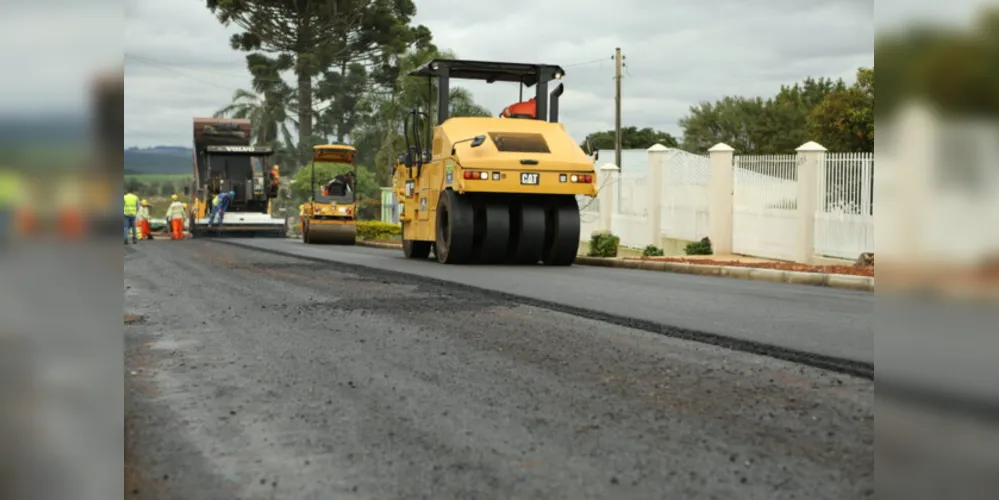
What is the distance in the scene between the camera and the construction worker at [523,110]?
17.5 m

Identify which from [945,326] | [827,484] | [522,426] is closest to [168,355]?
[522,426]

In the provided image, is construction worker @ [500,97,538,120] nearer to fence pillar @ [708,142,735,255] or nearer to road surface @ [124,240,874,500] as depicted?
fence pillar @ [708,142,735,255]

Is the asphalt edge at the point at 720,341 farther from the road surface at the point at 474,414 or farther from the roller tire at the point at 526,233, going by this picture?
the roller tire at the point at 526,233

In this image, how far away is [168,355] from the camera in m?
6.32

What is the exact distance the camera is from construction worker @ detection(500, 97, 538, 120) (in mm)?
17547

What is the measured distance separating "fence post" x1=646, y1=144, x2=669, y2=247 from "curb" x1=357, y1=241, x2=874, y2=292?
14.6 feet

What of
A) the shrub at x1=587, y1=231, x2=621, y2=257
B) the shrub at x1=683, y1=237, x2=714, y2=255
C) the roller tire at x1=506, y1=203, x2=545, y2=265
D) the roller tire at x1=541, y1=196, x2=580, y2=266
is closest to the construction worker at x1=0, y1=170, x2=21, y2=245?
the roller tire at x1=506, y1=203, x2=545, y2=265

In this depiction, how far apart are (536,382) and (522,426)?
1025 millimetres

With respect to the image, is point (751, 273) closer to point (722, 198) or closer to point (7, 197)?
point (722, 198)

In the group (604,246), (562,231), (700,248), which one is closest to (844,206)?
(700,248)

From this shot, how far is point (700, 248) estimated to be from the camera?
68.3 ft

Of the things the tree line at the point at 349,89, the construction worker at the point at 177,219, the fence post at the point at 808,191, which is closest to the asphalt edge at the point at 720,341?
the fence post at the point at 808,191

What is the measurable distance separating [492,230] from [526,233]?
0.53 metres

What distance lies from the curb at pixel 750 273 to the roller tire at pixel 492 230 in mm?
2793
